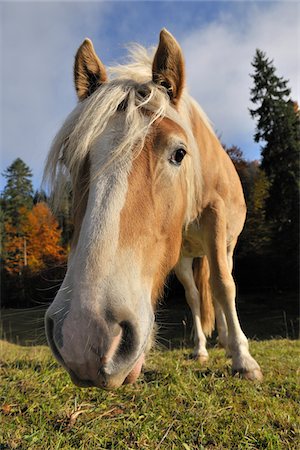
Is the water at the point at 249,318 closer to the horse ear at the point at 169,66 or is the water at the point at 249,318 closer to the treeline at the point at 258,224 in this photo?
the treeline at the point at 258,224

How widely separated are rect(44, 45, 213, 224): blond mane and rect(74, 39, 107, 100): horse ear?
15 cm

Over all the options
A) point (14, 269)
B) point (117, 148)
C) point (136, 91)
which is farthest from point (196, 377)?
point (14, 269)

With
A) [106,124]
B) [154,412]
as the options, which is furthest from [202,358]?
[106,124]

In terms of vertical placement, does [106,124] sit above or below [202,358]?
above

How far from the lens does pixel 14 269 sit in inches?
1407

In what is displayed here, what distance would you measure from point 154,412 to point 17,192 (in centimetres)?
4185

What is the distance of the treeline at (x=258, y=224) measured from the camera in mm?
22516

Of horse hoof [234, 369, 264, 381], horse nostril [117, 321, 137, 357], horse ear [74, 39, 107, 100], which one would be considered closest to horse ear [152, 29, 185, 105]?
horse ear [74, 39, 107, 100]

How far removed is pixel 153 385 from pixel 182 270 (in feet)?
8.77

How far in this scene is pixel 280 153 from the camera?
897 inches

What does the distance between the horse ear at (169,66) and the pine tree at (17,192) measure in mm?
34839

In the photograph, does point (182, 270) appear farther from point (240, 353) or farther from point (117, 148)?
point (117, 148)

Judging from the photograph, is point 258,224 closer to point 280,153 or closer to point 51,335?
point 280,153

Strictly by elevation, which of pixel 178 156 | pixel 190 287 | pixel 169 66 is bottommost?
pixel 190 287
